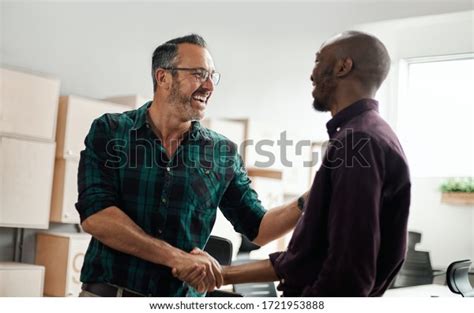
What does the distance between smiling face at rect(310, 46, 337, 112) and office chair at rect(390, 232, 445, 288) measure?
1.89 m

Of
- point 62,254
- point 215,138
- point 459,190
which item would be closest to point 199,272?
point 215,138

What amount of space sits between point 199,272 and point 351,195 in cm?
61

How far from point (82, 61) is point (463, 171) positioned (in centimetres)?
174

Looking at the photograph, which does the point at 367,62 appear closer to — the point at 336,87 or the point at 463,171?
the point at 336,87

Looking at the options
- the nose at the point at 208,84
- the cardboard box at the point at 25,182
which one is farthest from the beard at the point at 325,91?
the cardboard box at the point at 25,182

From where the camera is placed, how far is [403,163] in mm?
1384

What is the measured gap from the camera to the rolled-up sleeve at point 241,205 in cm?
193

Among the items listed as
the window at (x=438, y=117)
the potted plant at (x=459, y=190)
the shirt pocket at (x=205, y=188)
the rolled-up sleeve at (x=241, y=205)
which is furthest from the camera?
the potted plant at (x=459, y=190)

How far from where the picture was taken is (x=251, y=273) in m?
1.67

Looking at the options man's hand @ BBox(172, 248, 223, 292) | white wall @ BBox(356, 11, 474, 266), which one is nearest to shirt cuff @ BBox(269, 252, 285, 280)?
man's hand @ BBox(172, 248, 223, 292)

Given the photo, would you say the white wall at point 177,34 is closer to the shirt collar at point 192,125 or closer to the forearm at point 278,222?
the shirt collar at point 192,125

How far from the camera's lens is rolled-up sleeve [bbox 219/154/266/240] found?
1.93m

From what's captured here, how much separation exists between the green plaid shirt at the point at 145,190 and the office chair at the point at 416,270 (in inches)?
69.3

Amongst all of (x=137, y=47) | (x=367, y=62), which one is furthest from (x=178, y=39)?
(x=367, y=62)
